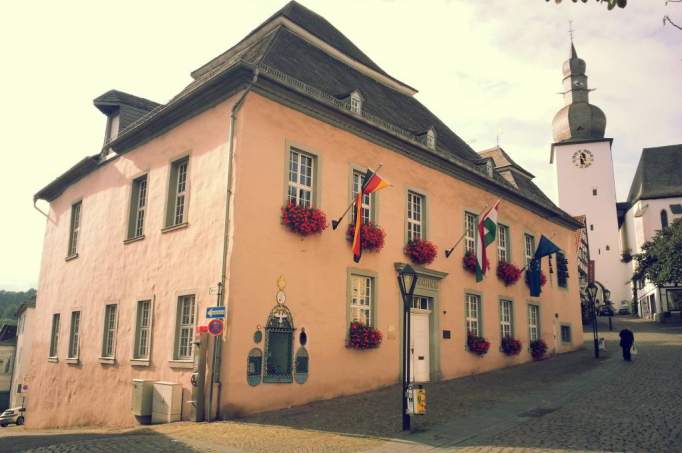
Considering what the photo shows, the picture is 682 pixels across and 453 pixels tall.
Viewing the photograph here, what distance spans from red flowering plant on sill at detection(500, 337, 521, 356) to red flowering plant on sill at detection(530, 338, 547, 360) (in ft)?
5.73

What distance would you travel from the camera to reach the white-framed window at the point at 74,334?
63.5 feet

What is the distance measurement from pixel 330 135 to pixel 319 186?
1.58 m

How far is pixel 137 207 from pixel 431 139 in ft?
32.2

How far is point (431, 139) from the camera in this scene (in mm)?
20047

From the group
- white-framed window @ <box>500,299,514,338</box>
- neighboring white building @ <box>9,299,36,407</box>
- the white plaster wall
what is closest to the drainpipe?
white-framed window @ <box>500,299,514,338</box>

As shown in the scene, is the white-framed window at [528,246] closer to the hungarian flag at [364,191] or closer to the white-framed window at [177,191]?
the hungarian flag at [364,191]

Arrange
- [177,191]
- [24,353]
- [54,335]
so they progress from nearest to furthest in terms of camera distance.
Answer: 1. [177,191]
2. [54,335]
3. [24,353]

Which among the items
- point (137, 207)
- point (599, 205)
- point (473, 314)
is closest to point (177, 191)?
point (137, 207)

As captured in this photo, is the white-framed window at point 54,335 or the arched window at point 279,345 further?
the white-framed window at point 54,335

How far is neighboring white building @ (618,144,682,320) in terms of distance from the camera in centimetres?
6412

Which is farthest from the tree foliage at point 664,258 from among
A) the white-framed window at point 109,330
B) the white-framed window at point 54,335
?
the white-framed window at point 54,335

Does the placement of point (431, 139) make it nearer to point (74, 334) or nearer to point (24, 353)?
point (74, 334)

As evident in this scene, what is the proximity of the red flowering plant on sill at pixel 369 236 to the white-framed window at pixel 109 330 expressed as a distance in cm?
738

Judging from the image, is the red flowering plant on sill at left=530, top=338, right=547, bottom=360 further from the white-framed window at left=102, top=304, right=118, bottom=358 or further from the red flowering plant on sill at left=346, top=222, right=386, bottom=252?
the white-framed window at left=102, top=304, right=118, bottom=358
